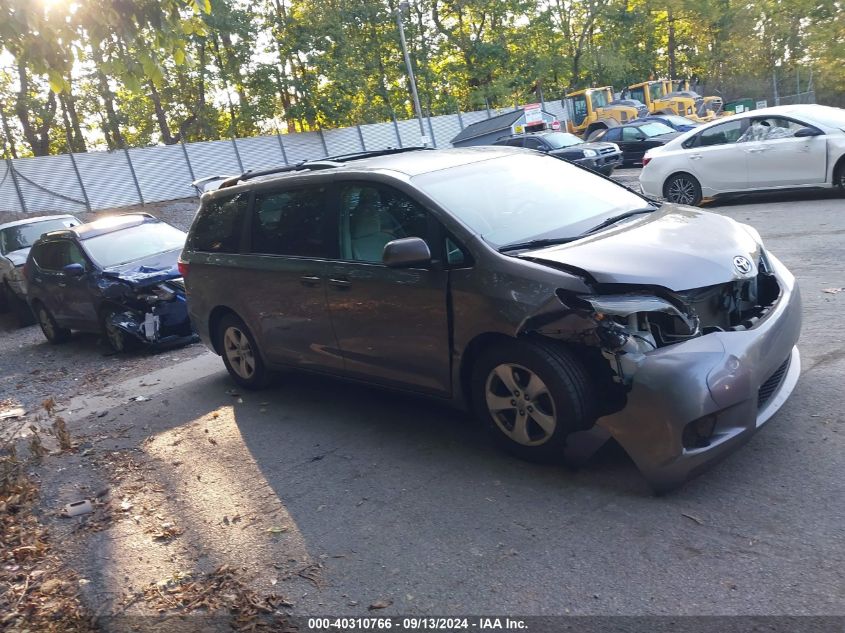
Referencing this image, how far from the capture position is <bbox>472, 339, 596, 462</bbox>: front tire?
4.06m

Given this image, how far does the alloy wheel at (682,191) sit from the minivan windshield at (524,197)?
8532 millimetres

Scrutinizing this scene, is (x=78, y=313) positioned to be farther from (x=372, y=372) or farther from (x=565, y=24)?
(x=565, y=24)

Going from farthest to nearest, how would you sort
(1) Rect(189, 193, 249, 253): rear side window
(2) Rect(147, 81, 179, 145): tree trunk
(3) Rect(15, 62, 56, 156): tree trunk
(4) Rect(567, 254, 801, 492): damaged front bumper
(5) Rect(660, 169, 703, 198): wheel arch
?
(2) Rect(147, 81, 179, 145): tree trunk
(3) Rect(15, 62, 56, 156): tree trunk
(5) Rect(660, 169, 703, 198): wheel arch
(1) Rect(189, 193, 249, 253): rear side window
(4) Rect(567, 254, 801, 492): damaged front bumper

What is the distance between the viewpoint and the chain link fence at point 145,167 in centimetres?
2717

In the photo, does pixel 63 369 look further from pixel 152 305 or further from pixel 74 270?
pixel 152 305

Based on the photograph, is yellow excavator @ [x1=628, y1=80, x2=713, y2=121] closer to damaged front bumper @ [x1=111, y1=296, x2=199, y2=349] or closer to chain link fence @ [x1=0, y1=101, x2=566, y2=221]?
chain link fence @ [x1=0, y1=101, x2=566, y2=221]

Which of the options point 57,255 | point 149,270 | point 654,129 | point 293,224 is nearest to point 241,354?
point 293,224

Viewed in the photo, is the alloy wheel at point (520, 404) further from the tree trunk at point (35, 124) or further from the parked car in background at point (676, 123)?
the tree trunk at point (35, 124)

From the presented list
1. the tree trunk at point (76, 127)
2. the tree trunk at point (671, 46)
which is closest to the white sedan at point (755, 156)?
the tree trunk at point (76, 127)

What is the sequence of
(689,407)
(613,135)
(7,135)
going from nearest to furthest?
(689,407), (613,135), (7,135)

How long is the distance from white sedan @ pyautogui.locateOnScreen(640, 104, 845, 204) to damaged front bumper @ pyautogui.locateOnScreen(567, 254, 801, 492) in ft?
30.7

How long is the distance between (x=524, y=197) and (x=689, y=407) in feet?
6.46

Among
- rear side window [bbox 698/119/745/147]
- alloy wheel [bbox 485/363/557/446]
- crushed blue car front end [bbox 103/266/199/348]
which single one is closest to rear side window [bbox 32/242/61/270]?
crushed blue car front end [bbox 103/266/199/348]

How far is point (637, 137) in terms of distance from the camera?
84.3ft
